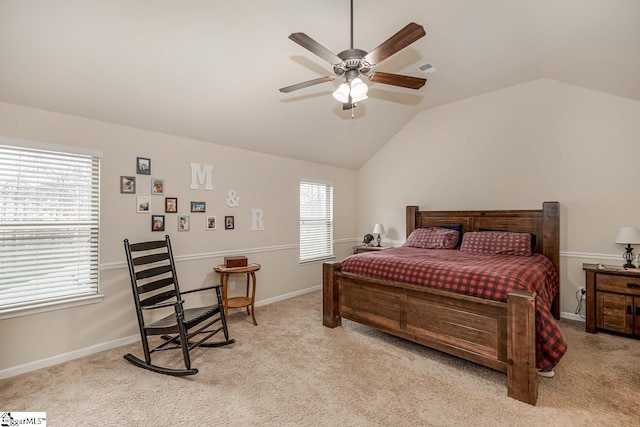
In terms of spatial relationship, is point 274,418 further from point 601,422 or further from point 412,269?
point 601,422

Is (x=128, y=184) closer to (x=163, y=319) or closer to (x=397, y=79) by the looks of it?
(x=163, y=319)

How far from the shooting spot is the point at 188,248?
344 cm

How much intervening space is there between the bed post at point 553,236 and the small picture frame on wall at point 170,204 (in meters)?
4.50

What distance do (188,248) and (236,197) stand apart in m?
0.89

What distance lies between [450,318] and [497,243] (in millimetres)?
1751

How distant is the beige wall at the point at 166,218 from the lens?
2.49 metres

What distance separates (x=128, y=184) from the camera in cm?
297

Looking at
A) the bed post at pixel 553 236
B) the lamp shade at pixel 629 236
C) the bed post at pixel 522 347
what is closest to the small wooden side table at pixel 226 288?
the bed post at pixel 522 347

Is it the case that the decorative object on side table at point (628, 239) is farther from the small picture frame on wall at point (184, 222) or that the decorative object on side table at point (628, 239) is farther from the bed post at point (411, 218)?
the small picture frame on wall at point (184, 222)

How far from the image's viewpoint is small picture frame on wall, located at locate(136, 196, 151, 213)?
3039 millimetres

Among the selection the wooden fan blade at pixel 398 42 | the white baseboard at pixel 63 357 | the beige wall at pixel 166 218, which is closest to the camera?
the wooden fan blade at pixel 398 42

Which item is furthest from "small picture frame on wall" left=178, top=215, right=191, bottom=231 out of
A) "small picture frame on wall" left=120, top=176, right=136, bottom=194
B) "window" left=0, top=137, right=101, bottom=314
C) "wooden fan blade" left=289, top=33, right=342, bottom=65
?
"wooden fan blade" left=289, top=33, right=342, bottom=65

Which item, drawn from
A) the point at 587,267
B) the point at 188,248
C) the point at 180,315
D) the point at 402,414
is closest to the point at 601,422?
the point at 402,414

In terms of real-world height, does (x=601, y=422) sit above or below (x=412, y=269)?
below
